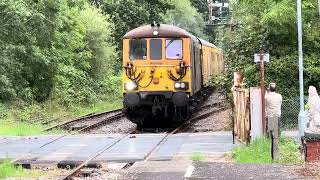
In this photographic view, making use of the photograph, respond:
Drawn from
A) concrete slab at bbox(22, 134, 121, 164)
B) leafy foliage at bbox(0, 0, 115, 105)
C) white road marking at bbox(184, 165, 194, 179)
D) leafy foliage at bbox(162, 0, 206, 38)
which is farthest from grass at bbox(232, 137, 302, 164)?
leafy foliage at bbox(162, 0, 206, 38)

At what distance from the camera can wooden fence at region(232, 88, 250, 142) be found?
1606cm

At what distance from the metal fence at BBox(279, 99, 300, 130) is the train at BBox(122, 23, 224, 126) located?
337 centimetres

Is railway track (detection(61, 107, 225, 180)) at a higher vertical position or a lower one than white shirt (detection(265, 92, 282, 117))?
lower

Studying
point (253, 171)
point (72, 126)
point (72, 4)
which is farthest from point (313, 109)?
point (72, 4)

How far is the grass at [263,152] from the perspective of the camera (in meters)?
13.1

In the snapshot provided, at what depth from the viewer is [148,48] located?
2222cm

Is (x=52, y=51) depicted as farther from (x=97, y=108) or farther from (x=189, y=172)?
(x=189, y=172)

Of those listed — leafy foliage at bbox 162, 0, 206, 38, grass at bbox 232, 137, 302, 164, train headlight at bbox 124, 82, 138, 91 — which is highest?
leafy foliage at bbox 162, 0, 206, 38

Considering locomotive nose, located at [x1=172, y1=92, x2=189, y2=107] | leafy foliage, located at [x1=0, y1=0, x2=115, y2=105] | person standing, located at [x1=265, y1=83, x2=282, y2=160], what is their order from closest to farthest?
person standing, located at [x1=265, y1=83, x2=282, y2=160]
locomotive nose, located at [x1=172, y1=92, x2=189, y2=107]
leafy foliage, located at [x1=0, y1=0, x2=115, y2=105]

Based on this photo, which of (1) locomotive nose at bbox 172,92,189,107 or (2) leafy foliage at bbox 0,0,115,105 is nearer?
(1) locomotive nose at bbox 172,92,189,107

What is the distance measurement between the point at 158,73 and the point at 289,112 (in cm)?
467

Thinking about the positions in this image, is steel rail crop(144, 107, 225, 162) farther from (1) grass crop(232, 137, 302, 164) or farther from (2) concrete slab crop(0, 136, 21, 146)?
(2) concrete slab crop(0, 136, 21, 146)

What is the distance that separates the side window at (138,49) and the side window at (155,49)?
248 mm

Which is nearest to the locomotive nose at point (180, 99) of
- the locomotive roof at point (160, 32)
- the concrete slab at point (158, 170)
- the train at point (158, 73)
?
the train at point (158, 73)
